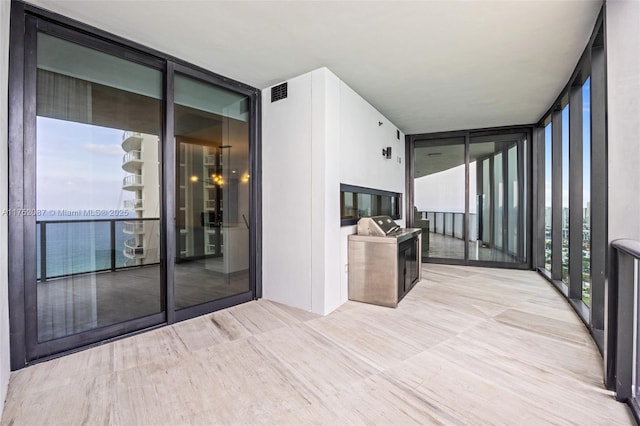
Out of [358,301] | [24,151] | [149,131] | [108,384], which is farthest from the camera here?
[358,301]

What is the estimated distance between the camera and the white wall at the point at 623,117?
5.57 ft

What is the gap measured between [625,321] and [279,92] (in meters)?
3.64

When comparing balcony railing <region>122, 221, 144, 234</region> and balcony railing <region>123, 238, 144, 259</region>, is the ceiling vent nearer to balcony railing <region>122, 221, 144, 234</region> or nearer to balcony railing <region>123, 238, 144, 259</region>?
balcony railing <region>122, 221, 144, 234</region>

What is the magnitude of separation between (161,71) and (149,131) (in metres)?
0.63

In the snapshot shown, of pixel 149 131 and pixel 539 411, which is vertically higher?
pixel 149 131

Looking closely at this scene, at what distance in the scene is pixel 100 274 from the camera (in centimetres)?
254

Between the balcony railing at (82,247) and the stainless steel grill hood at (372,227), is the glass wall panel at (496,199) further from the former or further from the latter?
the balcony railing at (82,247)

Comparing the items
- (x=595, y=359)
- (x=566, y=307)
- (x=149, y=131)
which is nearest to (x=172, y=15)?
(x=149, y=131)

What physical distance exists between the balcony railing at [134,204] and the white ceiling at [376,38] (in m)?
1.46

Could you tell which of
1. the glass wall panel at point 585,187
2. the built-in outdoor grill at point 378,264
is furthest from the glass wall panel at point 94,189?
the glass wall panel at point 585,187

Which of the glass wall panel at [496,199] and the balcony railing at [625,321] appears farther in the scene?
the glass wall panel at [496,199]

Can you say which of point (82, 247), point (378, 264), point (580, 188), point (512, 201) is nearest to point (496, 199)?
point (512, 201)

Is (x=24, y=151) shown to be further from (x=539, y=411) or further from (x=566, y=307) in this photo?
(x=566, y=307)

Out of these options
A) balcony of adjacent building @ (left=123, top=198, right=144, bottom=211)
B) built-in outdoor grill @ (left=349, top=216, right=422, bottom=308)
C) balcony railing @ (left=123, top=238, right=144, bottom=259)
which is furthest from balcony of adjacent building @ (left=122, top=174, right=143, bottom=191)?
built-in outdoor grill @ (left=349, top=216, right=422, bottom=308)
